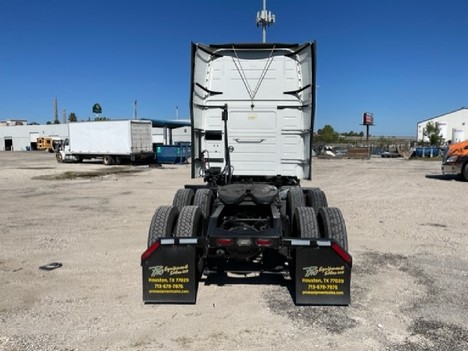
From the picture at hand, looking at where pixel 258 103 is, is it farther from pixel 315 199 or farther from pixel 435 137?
pixel 435 137

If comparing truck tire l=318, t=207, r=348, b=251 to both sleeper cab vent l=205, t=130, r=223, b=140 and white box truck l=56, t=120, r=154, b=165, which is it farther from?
white box truck l=56, t=120, r=154, b=165

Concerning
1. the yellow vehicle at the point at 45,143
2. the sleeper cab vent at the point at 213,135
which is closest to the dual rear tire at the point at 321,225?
the sleeper cab vent at the point at 213,135

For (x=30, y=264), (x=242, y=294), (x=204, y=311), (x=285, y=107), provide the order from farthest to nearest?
(x=285, y=107)
(x=30, y=264)
(x=242, y=294)
(x=204, y=311)

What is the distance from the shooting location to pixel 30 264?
19.3 feet

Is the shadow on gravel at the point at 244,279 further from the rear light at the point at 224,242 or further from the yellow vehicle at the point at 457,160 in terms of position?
the yellow vehicle at the point at 457,160

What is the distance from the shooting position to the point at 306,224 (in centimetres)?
470

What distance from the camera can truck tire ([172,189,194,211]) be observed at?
6195 mm

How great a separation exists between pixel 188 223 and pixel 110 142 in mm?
27859

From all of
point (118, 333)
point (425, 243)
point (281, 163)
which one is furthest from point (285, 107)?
point (118, 333)

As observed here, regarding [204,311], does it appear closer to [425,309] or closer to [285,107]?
[425,309]

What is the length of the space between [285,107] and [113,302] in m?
4.32

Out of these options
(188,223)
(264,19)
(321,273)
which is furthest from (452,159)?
(188,223)

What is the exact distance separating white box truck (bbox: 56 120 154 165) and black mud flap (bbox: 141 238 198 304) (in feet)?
88.1

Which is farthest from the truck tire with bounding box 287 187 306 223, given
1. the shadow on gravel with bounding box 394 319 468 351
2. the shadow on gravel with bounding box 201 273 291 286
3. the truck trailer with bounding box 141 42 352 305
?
the shadow on gravel with bounding box 394 319 468 351
